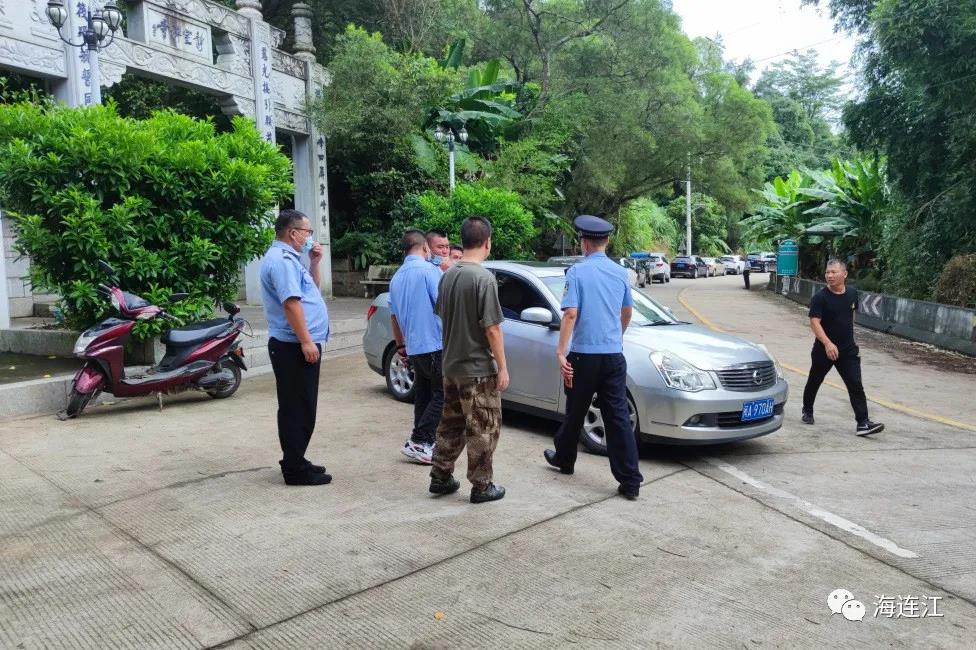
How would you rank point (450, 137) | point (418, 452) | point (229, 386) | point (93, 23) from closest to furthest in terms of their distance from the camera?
1. point (418, 452)
2. point (229, 386)
3. point (93, 23)
4. point (450, 137)

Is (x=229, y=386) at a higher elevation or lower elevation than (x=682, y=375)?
lower

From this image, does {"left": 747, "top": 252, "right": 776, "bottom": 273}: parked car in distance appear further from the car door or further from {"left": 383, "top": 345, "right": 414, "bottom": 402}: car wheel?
the car door

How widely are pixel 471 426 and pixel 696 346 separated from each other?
7.47 feet

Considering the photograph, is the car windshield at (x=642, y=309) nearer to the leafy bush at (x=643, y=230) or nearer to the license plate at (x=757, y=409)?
the license plate at (x=757, y=409)

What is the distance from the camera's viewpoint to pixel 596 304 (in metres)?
5.04

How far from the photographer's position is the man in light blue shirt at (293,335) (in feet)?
15.5

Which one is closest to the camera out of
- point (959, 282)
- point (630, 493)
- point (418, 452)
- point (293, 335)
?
point (293, 335)

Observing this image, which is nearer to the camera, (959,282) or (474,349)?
(474,349)

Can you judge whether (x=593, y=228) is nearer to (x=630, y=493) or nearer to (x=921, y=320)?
(x=630, y=493)

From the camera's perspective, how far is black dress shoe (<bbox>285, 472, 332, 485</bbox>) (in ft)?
16.7

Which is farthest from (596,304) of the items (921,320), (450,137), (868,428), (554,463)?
(450,137)

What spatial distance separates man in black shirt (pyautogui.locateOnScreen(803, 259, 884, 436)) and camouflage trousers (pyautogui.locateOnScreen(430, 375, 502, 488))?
3.86 meters

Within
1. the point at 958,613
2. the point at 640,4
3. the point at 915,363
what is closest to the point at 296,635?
the point at 958,613

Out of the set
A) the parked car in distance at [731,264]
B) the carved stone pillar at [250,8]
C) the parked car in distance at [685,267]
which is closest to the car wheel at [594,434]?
the carved stone pillar at [250,8]
